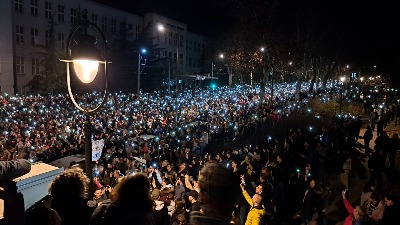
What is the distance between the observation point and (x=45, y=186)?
137 inches

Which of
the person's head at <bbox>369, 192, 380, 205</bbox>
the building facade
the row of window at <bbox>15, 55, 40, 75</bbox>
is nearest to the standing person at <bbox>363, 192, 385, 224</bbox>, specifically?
the person's head at <bbox>369, 192, 380, 205</bbox>

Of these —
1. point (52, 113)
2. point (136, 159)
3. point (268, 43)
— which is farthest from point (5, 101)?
point (268, 43)

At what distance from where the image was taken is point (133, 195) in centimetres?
262

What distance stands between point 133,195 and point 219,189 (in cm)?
72

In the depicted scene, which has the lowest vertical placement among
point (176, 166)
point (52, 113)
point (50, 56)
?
point (176, 166)

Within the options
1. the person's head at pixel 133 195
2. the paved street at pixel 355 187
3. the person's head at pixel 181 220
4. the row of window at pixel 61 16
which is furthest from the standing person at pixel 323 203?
the row of window at pixel 61 16

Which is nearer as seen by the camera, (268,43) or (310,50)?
(268,43)

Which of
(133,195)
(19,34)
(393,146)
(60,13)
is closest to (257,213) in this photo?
(133,195)

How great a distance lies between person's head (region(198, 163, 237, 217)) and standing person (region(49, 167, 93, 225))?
4.05 feet

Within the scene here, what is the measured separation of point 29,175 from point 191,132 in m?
14.5

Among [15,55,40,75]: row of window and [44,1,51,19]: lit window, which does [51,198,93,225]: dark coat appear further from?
[44,1,51,19]: lit window

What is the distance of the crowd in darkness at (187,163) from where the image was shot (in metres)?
2.64

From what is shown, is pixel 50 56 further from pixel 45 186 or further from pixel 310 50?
pixel 45 186

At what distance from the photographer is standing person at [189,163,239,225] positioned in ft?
7.15
